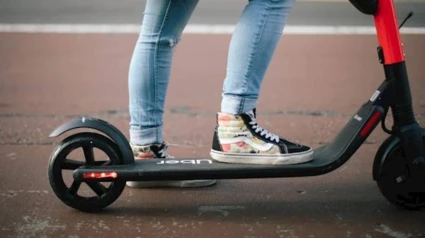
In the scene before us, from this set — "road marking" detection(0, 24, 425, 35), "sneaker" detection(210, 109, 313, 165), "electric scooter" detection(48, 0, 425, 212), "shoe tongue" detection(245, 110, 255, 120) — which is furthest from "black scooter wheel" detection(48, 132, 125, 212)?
"road marking" detection(0, 24, 425, 35)

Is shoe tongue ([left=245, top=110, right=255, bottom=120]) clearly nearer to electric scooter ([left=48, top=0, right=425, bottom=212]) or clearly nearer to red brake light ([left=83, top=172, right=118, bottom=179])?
electric scooter ([left=48, top=0, right=425, bottom=212])

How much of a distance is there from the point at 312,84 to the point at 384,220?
10.1 ft

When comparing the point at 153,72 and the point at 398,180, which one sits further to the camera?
the point at 153,72

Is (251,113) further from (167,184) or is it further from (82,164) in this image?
(82,164)

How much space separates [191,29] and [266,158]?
202 inches

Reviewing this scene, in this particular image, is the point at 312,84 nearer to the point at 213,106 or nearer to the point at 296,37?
the point at 213,106

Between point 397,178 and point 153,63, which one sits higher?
point 153,63

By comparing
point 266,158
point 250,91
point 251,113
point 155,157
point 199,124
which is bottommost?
point 199,124

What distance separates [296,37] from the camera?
26.9ft

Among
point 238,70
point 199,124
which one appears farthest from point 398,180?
point 199,124

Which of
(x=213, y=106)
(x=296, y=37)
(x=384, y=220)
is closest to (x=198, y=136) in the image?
(x=213, y=106)

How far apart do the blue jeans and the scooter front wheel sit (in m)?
0.61

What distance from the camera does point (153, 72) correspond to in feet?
12.5

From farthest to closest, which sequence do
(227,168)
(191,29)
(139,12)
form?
1. (139,12)
2. (191,29)
3. (227,168)
